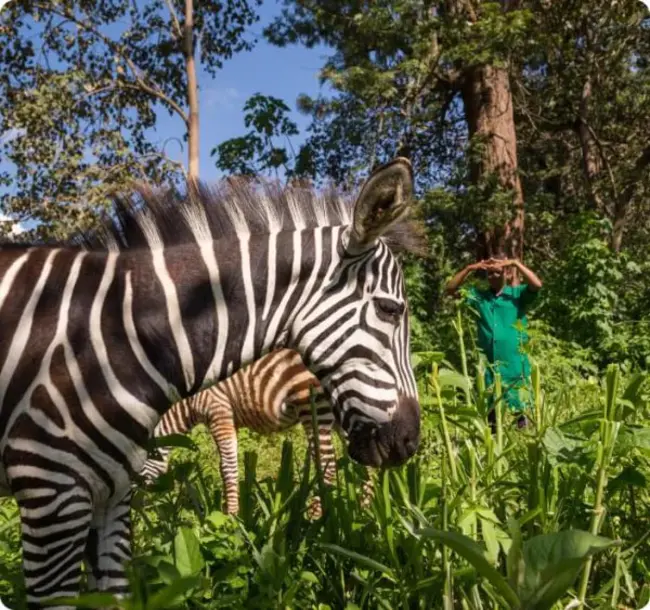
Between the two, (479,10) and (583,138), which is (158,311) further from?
(583,138)

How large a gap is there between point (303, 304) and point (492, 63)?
28.3 ft

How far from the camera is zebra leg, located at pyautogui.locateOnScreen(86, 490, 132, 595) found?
229 cm

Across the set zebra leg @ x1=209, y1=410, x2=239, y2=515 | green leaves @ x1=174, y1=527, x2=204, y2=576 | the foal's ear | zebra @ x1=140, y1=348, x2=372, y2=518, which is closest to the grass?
green leaves @ x1=174, y1=527, x2=204, y2=576

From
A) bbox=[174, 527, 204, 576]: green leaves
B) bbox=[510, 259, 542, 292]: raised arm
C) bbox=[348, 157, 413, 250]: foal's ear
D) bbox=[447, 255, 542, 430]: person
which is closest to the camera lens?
bbox=[174, 527, 204, 576]: green leaves

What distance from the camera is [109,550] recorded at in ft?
7.57

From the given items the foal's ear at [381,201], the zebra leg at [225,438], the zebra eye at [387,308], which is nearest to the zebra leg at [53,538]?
the zebra eye at [387,308]

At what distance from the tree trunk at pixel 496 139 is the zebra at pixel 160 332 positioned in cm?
896

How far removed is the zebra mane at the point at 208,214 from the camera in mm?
2359

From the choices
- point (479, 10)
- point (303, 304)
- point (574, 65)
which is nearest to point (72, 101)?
point (479, 10)

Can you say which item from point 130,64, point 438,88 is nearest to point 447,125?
point 438,88

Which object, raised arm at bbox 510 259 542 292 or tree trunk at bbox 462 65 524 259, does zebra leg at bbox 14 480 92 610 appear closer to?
raised arm at bbox 510 259 542 292

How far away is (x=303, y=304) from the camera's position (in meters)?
2.39

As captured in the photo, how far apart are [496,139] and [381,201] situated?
9.47m

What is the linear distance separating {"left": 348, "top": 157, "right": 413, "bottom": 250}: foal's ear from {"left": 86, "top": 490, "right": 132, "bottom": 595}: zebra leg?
1.24m
